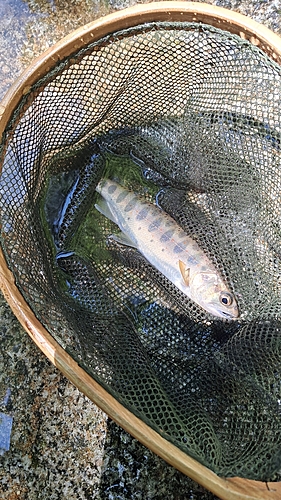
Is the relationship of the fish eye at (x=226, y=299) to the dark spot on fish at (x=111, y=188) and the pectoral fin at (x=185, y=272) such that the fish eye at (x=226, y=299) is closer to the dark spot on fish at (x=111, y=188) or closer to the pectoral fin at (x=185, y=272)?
the pectoral fin at (x=185, y=272)

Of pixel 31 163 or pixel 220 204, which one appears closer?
pixel 31 163

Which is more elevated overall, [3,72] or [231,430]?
[3,72]

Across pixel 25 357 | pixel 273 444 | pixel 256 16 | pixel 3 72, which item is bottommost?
pixel 25 357

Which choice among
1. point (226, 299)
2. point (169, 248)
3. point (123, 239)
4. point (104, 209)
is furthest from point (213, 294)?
point (104, 209)

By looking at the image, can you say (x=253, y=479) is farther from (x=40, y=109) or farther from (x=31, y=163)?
(x=40, y=109)

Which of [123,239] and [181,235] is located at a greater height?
[181,235]

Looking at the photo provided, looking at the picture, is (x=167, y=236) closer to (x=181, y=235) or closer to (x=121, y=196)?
(x=181, y=235)

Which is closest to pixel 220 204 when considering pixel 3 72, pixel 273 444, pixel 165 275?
pixel 165 275
